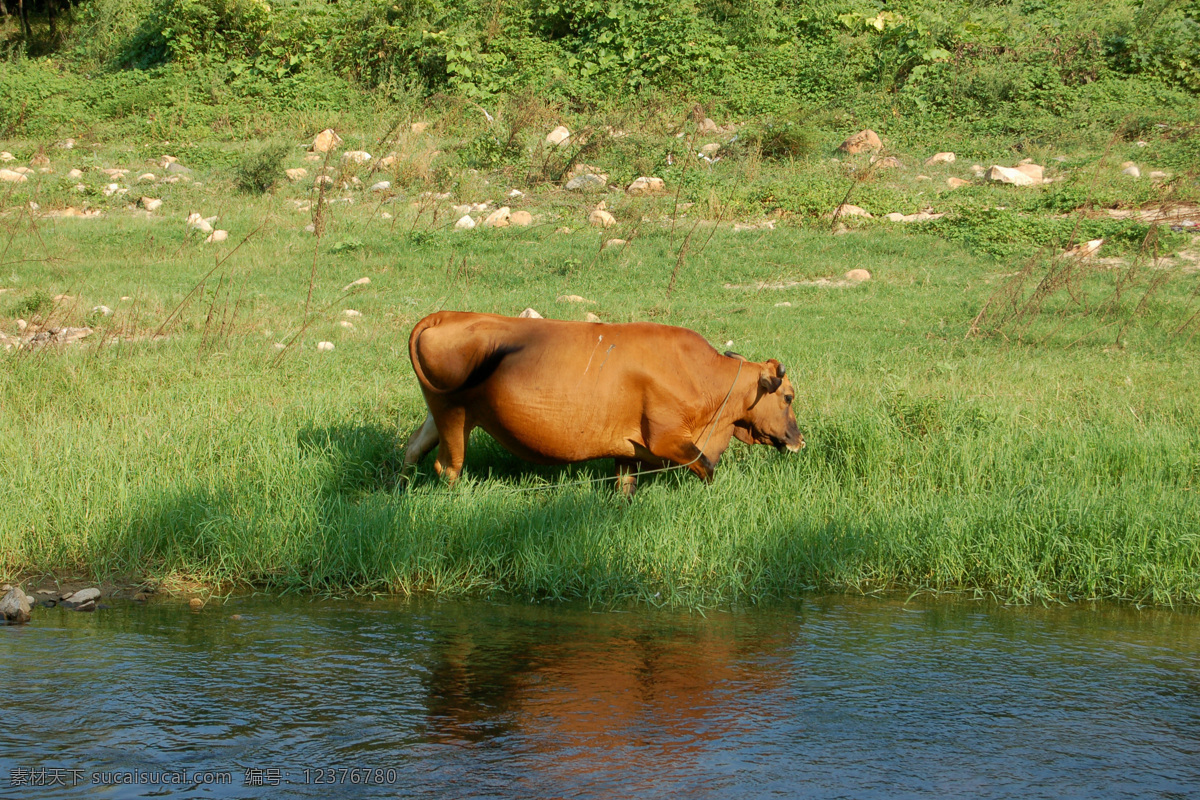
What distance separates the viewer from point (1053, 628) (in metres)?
5.41

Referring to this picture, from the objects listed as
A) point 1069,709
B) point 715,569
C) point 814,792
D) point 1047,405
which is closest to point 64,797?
point 814,792

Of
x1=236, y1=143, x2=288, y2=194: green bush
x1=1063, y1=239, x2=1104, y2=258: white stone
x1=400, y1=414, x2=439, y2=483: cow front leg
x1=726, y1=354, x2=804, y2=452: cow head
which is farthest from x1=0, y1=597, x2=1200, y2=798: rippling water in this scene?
x1=236, y1=143, x2=288, y2=194: green bush

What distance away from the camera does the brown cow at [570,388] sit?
6.15 metres

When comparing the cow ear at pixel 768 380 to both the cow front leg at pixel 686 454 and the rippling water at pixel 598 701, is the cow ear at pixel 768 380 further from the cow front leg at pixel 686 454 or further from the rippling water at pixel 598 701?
the rippling water at pixel 598 701

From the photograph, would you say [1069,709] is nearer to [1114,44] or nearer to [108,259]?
[108,259]

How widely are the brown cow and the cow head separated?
25 cm

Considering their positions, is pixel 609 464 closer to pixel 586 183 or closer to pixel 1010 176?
pixel 586 183

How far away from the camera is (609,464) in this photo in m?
7.15

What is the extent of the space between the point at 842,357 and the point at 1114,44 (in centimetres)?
1286

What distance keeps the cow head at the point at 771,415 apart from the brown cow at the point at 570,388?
0.84 feet

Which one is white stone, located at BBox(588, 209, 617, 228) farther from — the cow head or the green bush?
the cow head

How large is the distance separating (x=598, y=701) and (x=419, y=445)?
2785 millimetres

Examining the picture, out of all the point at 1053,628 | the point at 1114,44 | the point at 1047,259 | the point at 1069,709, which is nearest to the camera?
the point at 1069,709

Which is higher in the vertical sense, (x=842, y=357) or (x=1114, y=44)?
(x=1114, y=44)
